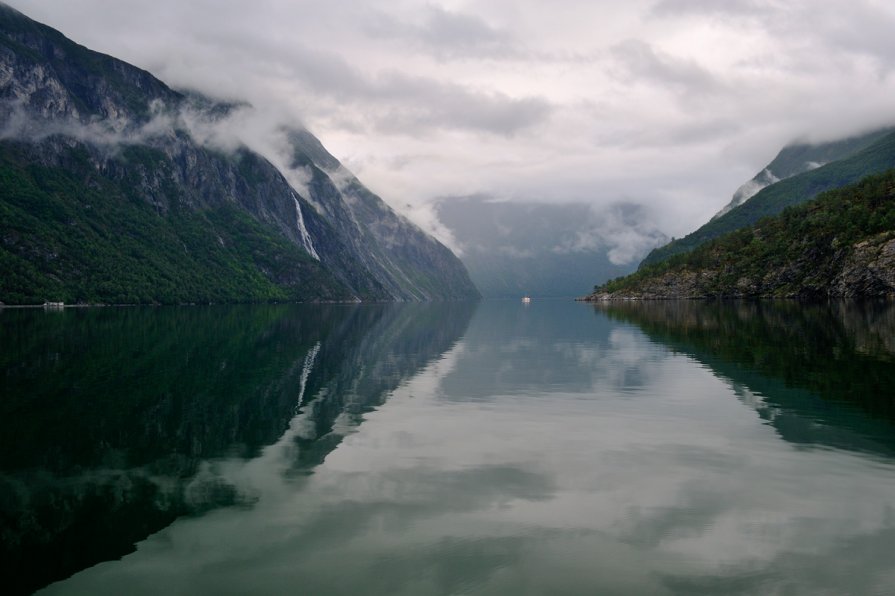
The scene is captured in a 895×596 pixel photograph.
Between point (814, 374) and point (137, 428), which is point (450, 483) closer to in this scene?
point (137, 428)

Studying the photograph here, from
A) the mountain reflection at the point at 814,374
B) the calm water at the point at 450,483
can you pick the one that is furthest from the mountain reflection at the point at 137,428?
the mountain reflection at the point at 814,374

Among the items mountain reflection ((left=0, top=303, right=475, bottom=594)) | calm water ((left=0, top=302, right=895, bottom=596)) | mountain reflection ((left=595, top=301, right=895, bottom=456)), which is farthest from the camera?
mountain reflection ((left=595, top=301, right=895, bottom=456))

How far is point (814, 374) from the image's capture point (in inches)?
1641

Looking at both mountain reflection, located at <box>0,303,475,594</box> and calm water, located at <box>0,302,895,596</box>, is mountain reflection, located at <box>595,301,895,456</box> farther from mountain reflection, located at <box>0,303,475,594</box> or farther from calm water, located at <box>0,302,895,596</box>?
mountain reflection, located at <box>0,303,475,594</box>

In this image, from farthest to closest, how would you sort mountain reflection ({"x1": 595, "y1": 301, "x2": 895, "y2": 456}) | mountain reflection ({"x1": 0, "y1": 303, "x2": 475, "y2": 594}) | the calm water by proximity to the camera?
mountain reflection ({"x1": 595, "y1": 301, "x2": 895, "y2": 456}) < mountain reflection ({"x1": 0, "y1": 303, "x2": 475, "y2": 594}) < the calm water

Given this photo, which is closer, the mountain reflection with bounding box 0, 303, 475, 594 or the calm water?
the calm water

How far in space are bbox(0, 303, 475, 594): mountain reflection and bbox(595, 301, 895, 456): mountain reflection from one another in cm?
2090

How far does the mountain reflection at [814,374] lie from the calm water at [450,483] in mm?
256

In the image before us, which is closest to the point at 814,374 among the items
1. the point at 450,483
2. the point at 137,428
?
the point at 450,483

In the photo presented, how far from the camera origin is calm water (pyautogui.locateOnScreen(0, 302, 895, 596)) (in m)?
14.3

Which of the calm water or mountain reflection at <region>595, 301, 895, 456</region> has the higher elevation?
mountain reflection at <region>595, 301, 895, 456</region>

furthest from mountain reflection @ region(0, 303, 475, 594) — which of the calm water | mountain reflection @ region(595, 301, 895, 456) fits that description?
mountain reflection @ region(595, 301, 895, 456)

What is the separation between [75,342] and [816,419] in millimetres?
72416

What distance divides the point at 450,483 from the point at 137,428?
15.9 metres
